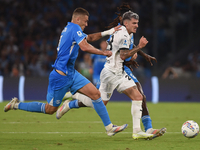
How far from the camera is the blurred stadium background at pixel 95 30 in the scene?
17.2 metres

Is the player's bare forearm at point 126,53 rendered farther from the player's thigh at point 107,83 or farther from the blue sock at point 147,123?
the blue sock at point 147,123

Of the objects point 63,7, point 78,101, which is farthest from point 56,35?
point 78,101

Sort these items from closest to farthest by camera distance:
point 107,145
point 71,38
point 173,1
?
point 107,145, point 71,38, point 173,1

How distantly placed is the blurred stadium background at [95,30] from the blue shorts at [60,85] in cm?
936

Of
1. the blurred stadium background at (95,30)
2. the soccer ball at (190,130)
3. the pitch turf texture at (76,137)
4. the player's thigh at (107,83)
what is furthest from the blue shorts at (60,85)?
the blurred stadium background at (95,30)

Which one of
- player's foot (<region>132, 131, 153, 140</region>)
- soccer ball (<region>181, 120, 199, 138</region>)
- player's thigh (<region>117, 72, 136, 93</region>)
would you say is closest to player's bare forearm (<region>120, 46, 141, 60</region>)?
player's thigh (<region>117, 72, 136, 93</region>)

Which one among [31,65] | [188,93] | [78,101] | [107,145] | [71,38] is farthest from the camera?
[31,65]

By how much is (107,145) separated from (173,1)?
1463 centimetres

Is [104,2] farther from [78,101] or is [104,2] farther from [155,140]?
[155,140]

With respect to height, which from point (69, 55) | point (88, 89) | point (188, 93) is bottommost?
point (188, 93)

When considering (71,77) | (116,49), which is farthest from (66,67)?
(116,49)

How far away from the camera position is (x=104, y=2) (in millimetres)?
20531

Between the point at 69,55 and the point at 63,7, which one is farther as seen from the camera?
the point at 63,7

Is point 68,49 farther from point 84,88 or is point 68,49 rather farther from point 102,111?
point 102,111
